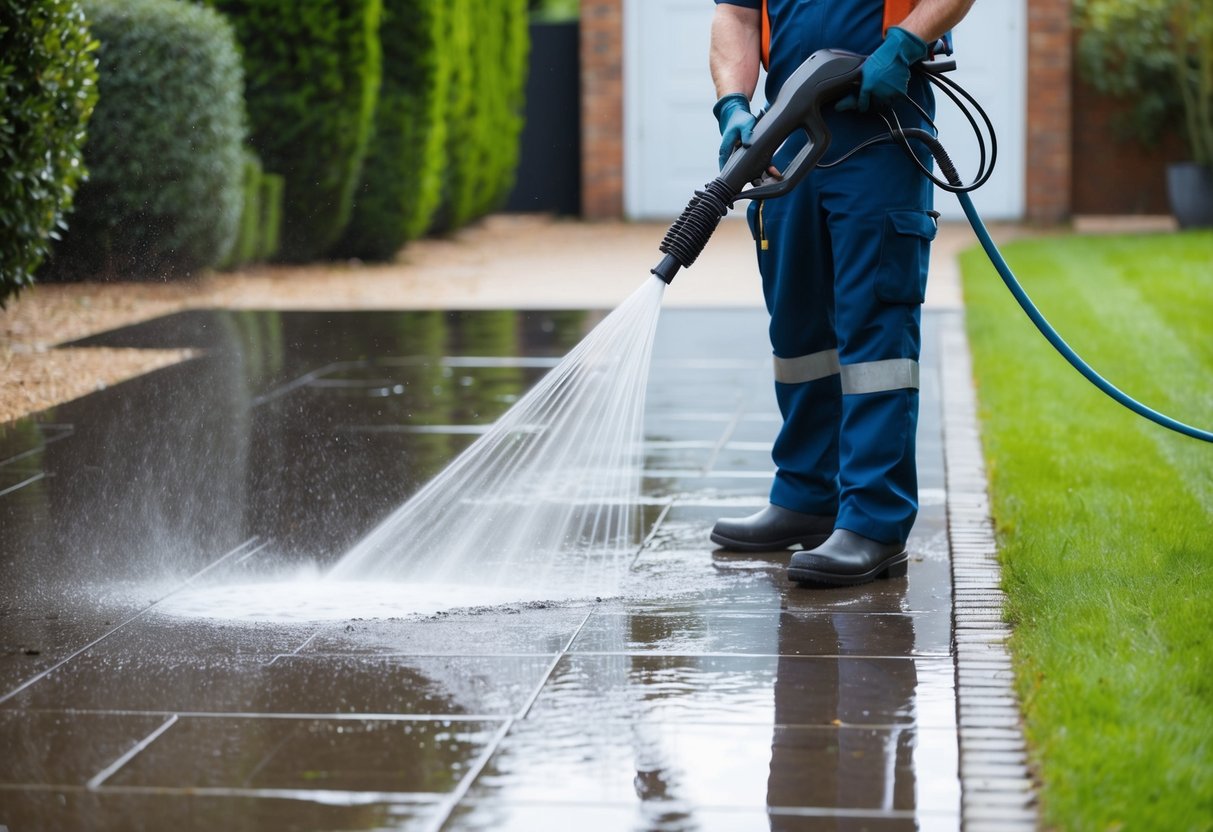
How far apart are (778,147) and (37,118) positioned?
388cm

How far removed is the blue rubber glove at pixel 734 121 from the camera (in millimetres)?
4078

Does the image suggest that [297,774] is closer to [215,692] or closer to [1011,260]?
[215,692]

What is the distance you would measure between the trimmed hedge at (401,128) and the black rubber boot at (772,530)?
8.82m

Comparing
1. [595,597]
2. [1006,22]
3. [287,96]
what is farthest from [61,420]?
[1006,22]

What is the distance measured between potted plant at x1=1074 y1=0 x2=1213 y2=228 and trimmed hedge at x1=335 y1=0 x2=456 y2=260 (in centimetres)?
615

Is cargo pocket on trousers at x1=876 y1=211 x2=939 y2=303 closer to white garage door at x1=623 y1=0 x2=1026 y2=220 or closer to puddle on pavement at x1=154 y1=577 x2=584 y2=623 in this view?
puddle on pavement at x1=154 y1=577 x2=584 y2=623

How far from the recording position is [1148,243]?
13.1m

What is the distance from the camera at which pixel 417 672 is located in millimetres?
3406

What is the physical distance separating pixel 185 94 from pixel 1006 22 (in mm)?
8578

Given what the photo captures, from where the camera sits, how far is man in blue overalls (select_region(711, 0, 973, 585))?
158 inches

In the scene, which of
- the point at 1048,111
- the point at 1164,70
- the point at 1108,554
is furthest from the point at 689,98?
the point at 1108,554

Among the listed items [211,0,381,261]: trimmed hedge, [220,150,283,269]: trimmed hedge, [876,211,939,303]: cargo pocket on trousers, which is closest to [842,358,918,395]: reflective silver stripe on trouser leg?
[876,211,939,303]: cargo pocket on trousers

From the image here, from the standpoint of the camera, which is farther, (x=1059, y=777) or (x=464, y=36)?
(x=464, y=36)

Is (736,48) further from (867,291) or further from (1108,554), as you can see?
(1108,554)
